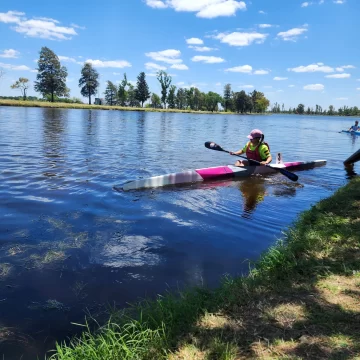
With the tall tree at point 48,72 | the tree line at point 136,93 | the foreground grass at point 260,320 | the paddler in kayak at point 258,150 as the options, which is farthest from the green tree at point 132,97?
the foreground grass at point 260,320

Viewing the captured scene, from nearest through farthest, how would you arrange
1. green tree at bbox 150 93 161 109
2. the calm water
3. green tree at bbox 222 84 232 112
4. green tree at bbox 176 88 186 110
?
1. the calm water
2. green tree at bbox 150 93 161 109
3. green tree at bbox 176 88 186 110
4. green tree at bbox 222 84 232 112

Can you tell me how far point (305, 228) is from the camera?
5875mm

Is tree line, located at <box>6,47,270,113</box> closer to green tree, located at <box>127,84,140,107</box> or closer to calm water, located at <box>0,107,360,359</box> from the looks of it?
green tree, located at <box>127,84,140,107</box>

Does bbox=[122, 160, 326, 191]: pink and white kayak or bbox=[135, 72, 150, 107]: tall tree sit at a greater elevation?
bbox=[135, 72, 150, 107]: tall tree

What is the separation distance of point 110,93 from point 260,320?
12666cm

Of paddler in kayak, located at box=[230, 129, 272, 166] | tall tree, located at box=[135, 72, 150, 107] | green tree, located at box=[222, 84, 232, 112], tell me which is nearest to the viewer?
paddler in kayak, located at box=[230, 129, 272, 166]

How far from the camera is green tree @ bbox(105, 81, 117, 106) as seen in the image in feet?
396

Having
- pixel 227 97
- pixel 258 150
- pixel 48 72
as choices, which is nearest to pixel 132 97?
pixel 48 72

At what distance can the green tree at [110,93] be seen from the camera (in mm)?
120750

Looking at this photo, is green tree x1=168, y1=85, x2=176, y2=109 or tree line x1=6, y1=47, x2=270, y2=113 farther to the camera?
green tree x1=168, y1=85, x2=176, y2=109

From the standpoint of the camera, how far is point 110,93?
122 metres

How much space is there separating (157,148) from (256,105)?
489ft

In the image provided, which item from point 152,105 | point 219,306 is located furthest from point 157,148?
point 152,105

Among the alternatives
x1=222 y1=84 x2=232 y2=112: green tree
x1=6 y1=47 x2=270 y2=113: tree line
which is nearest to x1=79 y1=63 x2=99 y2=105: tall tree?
x1=6 y1=47 x2=270 y2=113: tree line
